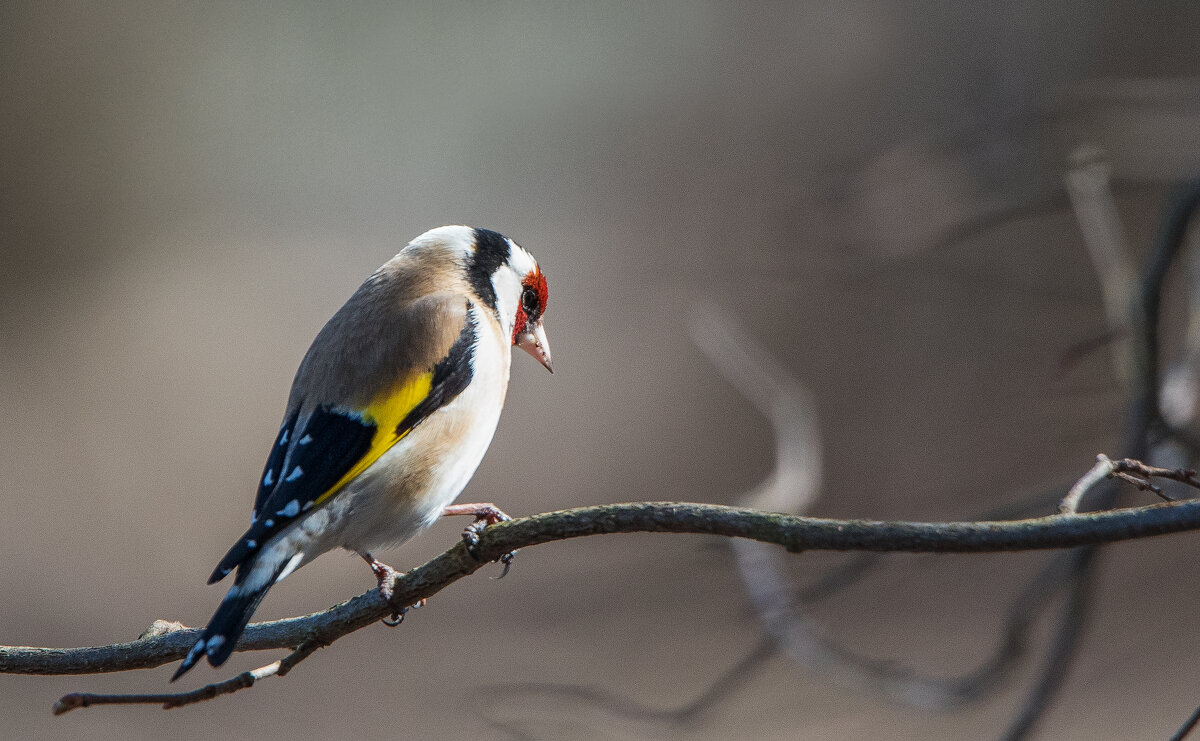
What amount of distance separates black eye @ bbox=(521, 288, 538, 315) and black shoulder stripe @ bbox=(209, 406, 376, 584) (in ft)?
3.54

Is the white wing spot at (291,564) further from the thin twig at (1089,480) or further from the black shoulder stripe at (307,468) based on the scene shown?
the thin twig at (1089,480)

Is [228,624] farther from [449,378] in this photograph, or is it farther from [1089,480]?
[1089,480]

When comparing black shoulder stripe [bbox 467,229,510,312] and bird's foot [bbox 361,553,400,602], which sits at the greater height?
black shoulder stripe [bbox 467,229,510,312]

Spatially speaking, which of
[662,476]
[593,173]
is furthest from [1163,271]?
[593,173]

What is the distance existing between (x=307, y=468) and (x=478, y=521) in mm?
520

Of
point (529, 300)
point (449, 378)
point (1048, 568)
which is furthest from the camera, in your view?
point (529, 300)

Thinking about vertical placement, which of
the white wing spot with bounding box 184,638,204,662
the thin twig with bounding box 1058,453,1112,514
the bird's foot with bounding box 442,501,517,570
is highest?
the thin twig with bounding box 1058,453,1112,514

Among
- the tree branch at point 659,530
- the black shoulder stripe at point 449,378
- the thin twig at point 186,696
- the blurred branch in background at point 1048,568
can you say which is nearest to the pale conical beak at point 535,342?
the black shoulder stripe at point 449,378

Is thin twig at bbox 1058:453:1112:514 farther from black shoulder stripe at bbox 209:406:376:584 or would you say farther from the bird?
black shoulder stripe at bbox 209:406:376:584

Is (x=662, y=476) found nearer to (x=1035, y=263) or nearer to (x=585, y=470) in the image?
(x=585, y=470)

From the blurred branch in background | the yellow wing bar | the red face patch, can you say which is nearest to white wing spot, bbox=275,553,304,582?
the yellow wing bar

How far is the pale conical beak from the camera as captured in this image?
4.04 m

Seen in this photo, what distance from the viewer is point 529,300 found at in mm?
4020

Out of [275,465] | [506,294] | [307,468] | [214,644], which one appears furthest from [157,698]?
[506,294]
